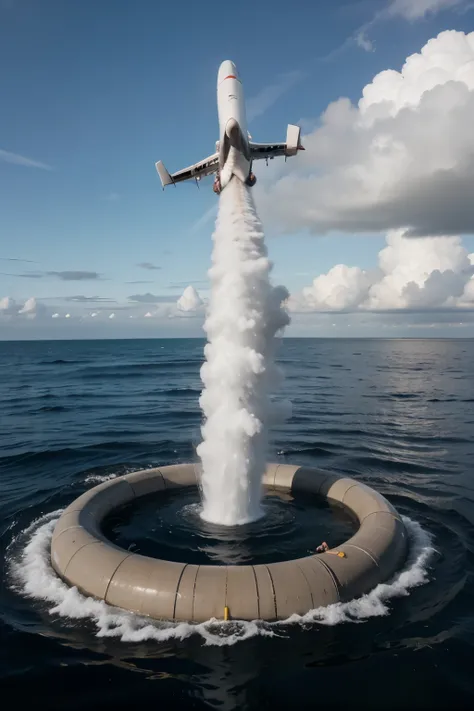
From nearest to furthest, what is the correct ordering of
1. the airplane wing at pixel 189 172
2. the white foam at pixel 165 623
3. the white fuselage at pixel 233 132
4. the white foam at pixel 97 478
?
the white foam at pixel 165 623 → the white fuselage at pixel 233 132 → the white foam at pixel 97 478 → the airplane wing at pixel 189 172

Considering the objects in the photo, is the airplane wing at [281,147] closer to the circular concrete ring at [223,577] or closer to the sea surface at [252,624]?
the sea surface at [252,624]

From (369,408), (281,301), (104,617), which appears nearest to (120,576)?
(104,617)

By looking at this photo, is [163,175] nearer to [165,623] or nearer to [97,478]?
[97,478]

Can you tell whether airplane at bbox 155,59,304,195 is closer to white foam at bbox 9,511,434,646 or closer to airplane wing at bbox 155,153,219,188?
airplane wing at bbox 155,153,219,188

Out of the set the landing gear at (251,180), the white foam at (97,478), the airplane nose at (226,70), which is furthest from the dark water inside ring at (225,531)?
the airplane nose at (226,70)

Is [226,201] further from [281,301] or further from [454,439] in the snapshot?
[454,439]
